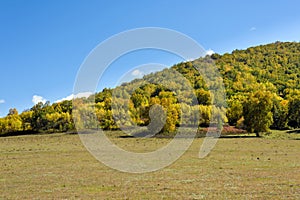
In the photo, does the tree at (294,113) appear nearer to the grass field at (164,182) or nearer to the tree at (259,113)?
the tree at (259,113)

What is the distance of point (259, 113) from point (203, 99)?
17.3 m

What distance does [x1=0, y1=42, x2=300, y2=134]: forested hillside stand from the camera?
165 feet

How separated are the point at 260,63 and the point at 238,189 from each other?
13751cm

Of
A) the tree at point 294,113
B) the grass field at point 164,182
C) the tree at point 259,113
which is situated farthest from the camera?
the tree at point 294,113

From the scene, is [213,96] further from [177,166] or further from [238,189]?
[238,189]

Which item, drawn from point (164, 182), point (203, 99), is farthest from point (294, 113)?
point (164, 182)

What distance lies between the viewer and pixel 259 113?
68.8 m

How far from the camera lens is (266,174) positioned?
2109cm

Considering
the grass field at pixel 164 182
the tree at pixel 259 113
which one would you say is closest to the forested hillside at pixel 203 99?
the tree at pixel 259 113

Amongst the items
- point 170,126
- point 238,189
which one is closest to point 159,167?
point 238,189

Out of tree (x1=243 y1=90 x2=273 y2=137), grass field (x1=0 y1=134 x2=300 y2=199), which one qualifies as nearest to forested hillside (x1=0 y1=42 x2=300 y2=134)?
tree (x1=243 y1=90 x2=273 y2=137)

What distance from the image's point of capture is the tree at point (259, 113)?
68062 mm

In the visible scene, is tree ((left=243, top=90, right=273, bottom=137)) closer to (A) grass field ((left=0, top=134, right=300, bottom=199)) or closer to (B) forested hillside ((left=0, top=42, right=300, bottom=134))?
(B) forested hillside ((left=0, top=42, right=300, bottom=134))

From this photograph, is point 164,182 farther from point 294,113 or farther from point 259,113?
point 294,113
